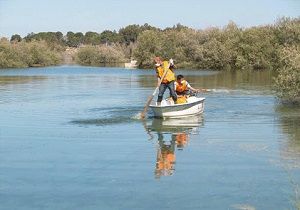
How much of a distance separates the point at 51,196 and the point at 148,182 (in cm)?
183

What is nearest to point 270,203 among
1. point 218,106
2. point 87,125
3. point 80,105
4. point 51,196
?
point 51,196

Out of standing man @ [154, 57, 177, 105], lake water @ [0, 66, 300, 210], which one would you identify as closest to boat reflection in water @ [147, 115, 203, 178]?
lake water @ [0, 66, 300, 210]

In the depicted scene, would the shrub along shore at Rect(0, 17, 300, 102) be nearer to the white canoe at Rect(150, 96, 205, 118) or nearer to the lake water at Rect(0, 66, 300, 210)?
the white canoe at Rect(150, 96, 205, 118)

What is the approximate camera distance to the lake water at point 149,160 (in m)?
9.04

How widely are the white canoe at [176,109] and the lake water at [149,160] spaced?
39 cm

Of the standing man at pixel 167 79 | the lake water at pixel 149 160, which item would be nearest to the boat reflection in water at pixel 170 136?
the lake water at pixel 149 160

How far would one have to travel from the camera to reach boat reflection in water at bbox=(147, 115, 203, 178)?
453 inches

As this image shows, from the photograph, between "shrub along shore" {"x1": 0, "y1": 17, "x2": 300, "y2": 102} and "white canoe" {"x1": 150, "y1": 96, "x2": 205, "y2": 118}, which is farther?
"shrub along shore" {"x1": 0, "y1": 17, "x2": 300, "y2": 102}

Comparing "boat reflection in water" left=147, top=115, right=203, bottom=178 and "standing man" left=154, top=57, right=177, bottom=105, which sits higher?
"standing man" left=154, top=57, right=177, bottom=105

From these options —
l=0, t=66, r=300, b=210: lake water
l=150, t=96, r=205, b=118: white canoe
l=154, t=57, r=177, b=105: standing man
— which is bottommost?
l=0, t=66, r=300, b=210: lake water

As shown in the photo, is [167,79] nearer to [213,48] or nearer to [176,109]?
[176,109]

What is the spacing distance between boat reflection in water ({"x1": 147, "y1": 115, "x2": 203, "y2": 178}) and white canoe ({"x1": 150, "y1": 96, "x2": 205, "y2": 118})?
18cm

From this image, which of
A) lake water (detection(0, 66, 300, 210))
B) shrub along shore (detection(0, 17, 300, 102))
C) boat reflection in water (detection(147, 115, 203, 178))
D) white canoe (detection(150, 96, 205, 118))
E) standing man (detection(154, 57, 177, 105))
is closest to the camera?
lake water (detection(0, 66, 300, 210))

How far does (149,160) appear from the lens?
1212cm
